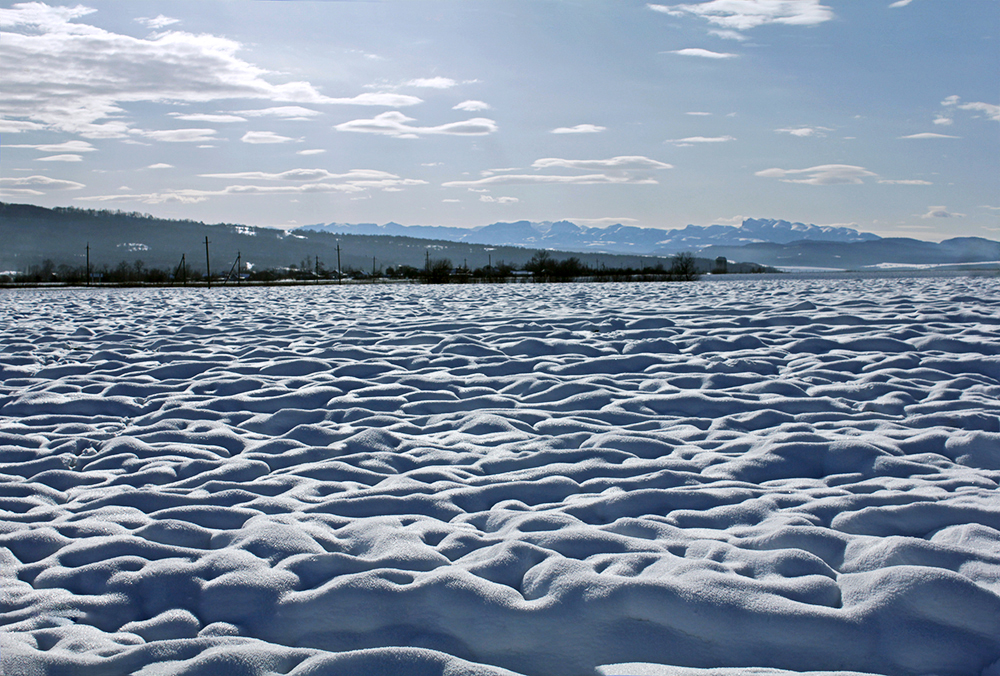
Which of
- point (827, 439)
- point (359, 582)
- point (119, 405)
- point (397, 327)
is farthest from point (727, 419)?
point (397, 327)

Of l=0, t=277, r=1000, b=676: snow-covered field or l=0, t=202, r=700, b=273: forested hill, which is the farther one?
l=0, t=202, r=700, b=273: forested hill

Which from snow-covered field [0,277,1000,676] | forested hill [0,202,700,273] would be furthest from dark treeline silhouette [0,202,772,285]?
snow-covered field [0,277,1000,676]

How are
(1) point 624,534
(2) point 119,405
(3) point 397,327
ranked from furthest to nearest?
Answer: (3) point 397,327 < (2) point 119,405 < (1) point 624,534

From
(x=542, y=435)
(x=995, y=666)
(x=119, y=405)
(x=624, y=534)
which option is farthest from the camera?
(x=119, y=405)

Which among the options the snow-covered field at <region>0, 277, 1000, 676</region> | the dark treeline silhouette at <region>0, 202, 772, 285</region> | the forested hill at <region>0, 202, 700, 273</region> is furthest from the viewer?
the forested hill at <region>0, 202, 700, 273</region>

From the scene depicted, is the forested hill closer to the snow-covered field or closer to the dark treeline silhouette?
the dark treeline silhouette

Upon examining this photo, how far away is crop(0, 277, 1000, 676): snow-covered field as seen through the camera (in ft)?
7.66

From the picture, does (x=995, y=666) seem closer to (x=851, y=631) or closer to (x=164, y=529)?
(x=851, y=631)

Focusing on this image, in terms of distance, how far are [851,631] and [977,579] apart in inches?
29.3

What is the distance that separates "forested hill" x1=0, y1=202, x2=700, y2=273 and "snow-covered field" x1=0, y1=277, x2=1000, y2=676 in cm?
14746

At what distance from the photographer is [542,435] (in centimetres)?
482

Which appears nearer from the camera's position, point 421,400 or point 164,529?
point 164,529

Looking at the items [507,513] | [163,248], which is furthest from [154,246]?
[507,513]

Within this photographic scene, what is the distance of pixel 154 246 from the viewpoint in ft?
566
